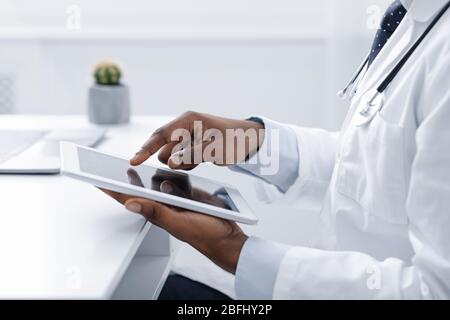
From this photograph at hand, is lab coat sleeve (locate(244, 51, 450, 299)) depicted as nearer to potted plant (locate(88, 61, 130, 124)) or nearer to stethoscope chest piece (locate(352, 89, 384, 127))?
stethoscope chest piece (locate(352, 89, 384, 127))

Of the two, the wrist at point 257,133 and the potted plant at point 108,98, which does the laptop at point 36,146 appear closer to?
the potted plant at point 108,98

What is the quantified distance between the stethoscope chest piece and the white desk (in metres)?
0.32

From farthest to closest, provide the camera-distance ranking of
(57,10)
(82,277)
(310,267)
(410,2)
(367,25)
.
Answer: (57,10) < (367,25) < (410,2) < (310,267) < (82,277)

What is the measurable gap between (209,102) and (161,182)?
1.51 m

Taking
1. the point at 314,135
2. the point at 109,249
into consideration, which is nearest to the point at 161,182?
the point at 109,249

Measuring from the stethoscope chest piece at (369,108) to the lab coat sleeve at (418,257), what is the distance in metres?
0.09

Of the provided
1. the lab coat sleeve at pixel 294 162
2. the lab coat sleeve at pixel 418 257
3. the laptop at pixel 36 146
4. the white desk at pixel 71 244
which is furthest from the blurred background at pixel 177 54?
the lab coat sleeve at pixel 418 257

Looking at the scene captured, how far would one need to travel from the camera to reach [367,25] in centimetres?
203

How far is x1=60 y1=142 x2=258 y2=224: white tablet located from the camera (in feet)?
2.30

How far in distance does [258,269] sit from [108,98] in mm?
769

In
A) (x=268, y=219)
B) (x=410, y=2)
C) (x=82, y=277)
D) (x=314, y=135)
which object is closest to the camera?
(x=82, y=277)

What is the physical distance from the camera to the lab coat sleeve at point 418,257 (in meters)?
0.64

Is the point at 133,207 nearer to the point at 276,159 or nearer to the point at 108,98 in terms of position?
the point at 276,159
